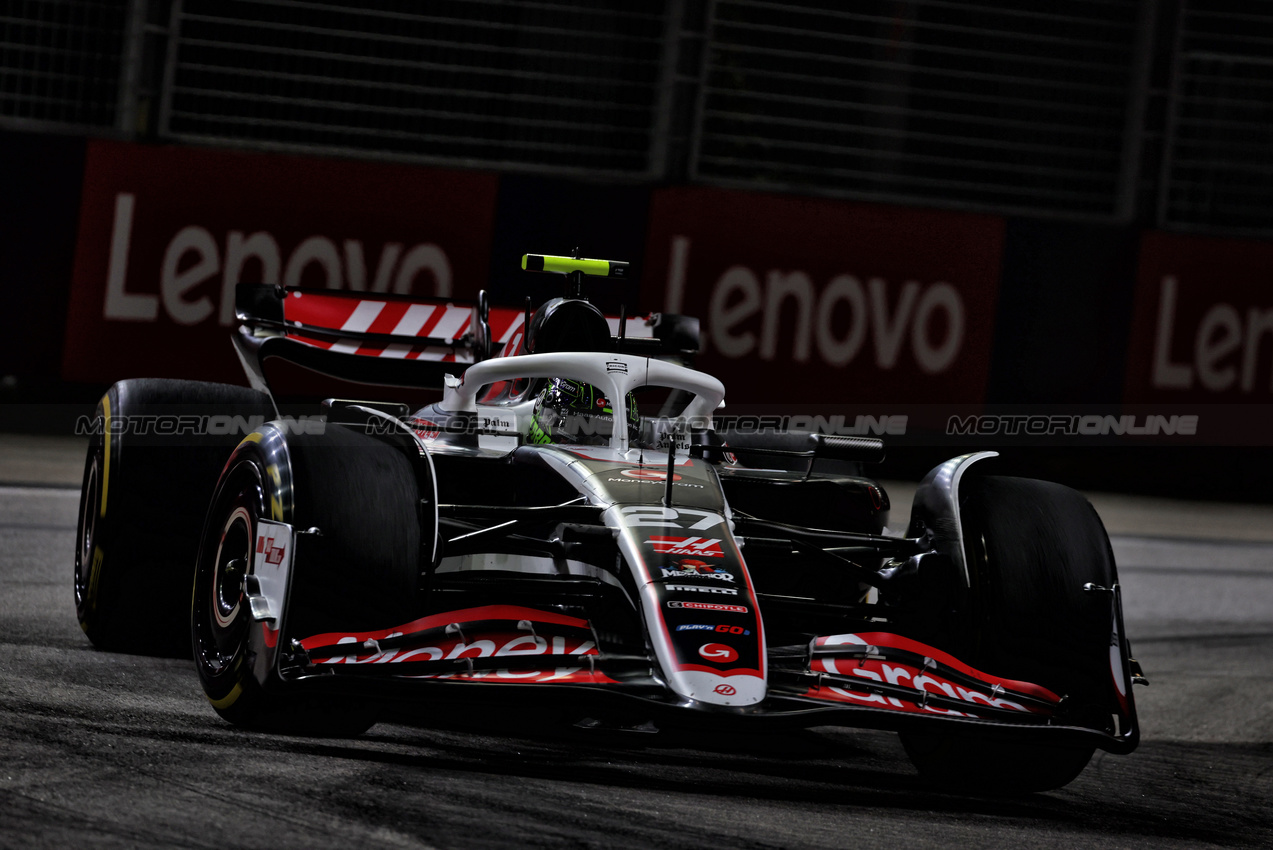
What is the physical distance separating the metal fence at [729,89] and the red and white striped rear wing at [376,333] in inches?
200

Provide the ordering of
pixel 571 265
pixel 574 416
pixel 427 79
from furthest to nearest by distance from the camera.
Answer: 1. pixel 427 79
2. pixel 571 265
3. pixel 574 416

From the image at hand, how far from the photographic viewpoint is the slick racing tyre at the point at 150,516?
516 cm

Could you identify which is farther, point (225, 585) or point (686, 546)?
point (225, 585)

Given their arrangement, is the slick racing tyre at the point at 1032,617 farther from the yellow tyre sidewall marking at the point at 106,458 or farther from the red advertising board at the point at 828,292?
the red advertising board at the point at 828,292

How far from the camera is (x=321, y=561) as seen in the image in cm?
391

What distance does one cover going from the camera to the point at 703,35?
40.3ft

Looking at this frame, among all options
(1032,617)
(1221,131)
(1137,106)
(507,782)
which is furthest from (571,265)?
(1221,131)

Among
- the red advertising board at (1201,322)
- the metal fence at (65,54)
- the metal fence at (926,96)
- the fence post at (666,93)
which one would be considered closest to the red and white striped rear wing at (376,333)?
the fence post at (666,93)

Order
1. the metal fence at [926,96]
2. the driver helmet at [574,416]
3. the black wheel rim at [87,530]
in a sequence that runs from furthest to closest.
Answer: the metal fence at [926,96] → the black wheel rim at [87,530] → the driver helmet at [574,416]

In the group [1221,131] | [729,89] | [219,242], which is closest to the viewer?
[219,242]

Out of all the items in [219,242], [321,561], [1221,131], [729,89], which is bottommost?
[321,561]

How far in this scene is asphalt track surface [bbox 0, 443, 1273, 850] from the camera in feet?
10.6

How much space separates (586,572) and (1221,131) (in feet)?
33.4

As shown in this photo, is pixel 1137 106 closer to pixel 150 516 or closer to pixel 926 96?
pixel 926 96
